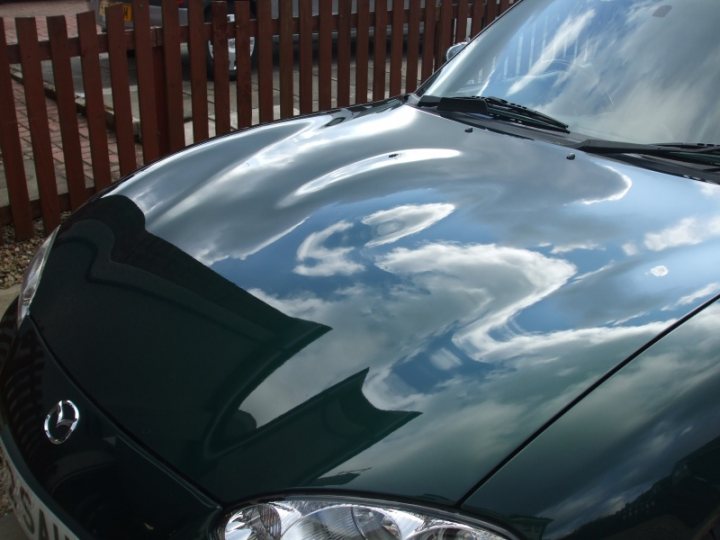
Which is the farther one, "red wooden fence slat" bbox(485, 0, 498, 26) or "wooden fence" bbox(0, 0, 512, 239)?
"red wooden fence slat" bbox(485, 0, 498, 26)

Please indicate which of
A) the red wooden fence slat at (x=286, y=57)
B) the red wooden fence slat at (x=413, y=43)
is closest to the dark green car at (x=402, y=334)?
the red wooden fence slat at (x=286, y=57)

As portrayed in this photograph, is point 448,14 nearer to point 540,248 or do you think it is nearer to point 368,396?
point 540,248

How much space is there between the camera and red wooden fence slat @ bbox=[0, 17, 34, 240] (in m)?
4.27

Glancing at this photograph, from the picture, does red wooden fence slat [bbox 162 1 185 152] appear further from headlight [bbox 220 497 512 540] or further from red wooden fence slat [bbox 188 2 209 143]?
headlight [bbox 220 497 512 540]

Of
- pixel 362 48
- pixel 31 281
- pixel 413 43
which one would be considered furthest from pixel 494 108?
pixel 413 43

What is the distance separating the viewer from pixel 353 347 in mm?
1753

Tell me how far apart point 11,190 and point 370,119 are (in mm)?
2370

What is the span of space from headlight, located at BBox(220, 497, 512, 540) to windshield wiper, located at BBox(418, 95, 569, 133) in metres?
1.54

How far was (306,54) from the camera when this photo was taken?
557cm

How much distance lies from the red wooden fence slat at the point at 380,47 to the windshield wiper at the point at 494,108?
2944 mm

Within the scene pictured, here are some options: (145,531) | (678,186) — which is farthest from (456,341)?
(678,186)

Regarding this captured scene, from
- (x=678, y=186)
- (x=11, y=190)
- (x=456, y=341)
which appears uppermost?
(x=678, y=186)

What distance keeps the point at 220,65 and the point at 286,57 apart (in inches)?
22.9

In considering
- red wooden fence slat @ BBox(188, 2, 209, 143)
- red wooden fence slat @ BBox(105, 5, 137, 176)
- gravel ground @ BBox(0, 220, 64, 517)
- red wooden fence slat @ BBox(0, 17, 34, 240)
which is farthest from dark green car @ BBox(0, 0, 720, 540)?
red wooden fence slat @ BBox(188, 2, 209, 143)
